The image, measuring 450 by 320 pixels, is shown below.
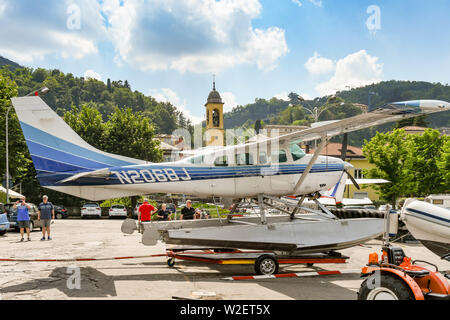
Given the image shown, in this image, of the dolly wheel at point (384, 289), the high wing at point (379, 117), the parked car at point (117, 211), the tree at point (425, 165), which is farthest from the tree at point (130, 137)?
the dolly wheel at point (384, 289)

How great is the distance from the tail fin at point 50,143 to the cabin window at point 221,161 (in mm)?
2678

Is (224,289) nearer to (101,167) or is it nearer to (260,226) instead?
(260,226)

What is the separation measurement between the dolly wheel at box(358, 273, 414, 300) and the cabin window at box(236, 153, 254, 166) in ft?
19.5

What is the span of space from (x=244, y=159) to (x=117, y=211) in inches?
1058

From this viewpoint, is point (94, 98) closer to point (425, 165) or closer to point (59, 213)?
point (59, 213)

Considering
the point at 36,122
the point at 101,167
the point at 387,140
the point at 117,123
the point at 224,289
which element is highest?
the point at 117,123

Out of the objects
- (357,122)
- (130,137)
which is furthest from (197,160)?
(130,137)

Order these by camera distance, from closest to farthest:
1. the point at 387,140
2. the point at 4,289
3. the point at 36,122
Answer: the point at 4,289
the point at 36,122
the point at 387,140

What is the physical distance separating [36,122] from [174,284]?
5.34 metres

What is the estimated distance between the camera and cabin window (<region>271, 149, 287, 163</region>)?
37.4ft

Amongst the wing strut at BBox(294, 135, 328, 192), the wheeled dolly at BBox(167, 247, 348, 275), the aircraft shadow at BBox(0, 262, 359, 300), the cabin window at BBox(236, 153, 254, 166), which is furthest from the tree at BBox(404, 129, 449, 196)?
the aircraft shadow at BBox(0, 262, 359, 300)

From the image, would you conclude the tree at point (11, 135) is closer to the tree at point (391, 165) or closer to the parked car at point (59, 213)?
Result: the parked car at point (59, 213)
